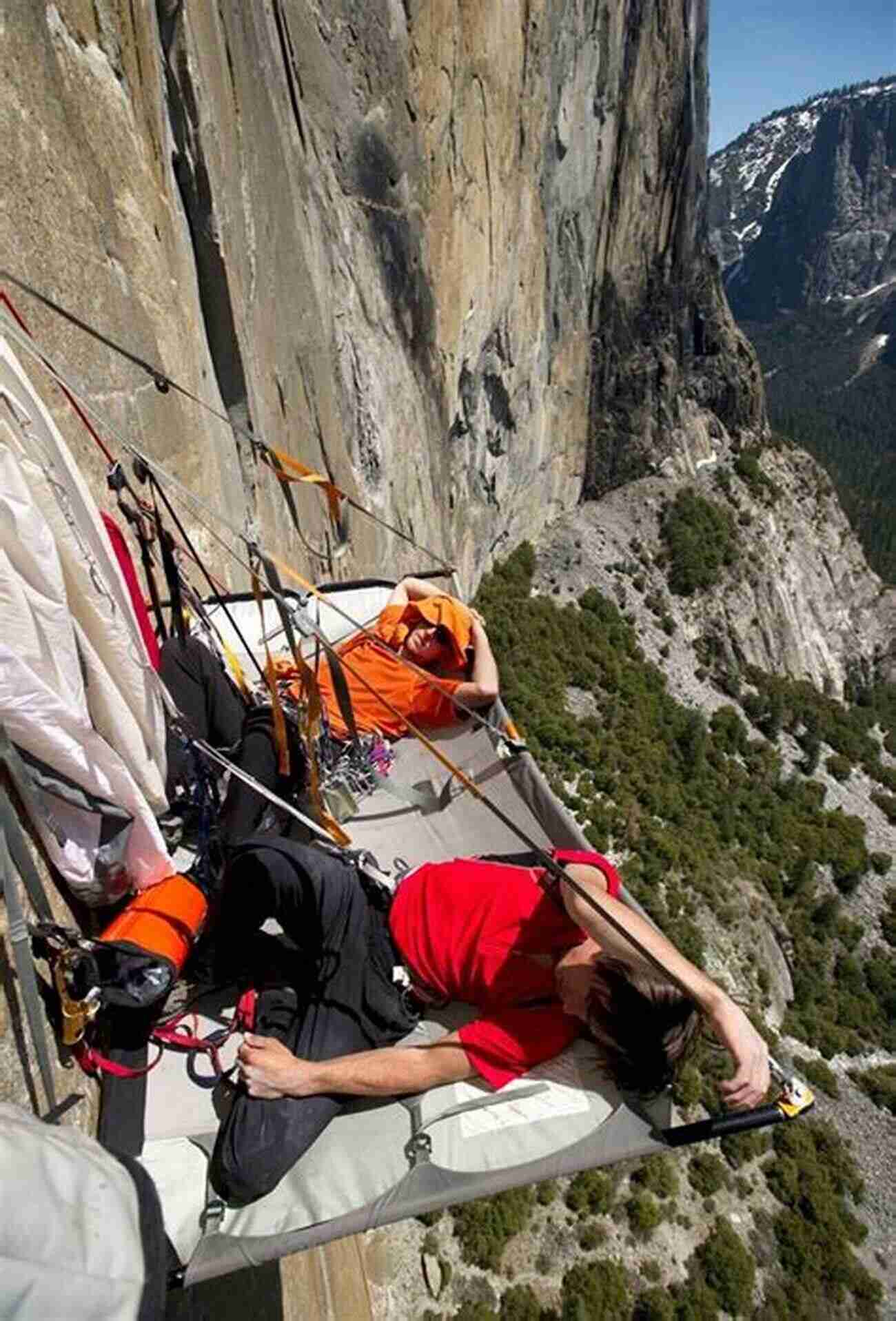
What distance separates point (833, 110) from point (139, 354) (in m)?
250

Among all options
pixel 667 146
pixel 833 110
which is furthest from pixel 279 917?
pixel 833 110

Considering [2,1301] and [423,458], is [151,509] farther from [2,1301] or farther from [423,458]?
[423,458]

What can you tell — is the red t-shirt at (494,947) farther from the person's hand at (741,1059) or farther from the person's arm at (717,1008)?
the person's hand at (741,1059)

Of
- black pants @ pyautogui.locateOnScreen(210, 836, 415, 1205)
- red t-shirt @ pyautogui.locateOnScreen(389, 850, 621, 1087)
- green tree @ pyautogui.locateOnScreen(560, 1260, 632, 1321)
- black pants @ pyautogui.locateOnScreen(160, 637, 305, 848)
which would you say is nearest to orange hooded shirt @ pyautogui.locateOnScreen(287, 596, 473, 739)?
black pants @ pyautogui.locateOnScreen(160, 637, 305, 848)

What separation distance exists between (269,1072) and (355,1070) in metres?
0.26

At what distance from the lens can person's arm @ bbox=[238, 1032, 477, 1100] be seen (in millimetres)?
2316

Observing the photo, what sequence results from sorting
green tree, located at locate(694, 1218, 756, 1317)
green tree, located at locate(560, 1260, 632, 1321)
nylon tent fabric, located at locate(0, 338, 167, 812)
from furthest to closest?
green tree, located at locate(694, 1218, 756, 1317) → green tree, located at locate(560, 1260, 632, 1321) → nylon tent fabric, located at locate(0, 338, 167, 812)

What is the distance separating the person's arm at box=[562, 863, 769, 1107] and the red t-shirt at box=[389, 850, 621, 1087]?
0.81ft

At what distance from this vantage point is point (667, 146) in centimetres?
3622

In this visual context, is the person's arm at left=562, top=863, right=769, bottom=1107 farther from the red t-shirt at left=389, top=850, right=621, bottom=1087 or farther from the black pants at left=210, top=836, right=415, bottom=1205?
the black pants at left=210, top=836, right=415, bottom=1205

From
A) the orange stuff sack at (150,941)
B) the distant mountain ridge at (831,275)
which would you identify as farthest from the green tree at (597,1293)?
the distant mountain ridge at (831,275)

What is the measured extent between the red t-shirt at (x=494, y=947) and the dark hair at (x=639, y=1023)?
0.58ft

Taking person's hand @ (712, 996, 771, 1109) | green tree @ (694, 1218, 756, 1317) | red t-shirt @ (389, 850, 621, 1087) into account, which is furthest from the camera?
green tree @ (694, 1218, 756, 1317)

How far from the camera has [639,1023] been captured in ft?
7.61
